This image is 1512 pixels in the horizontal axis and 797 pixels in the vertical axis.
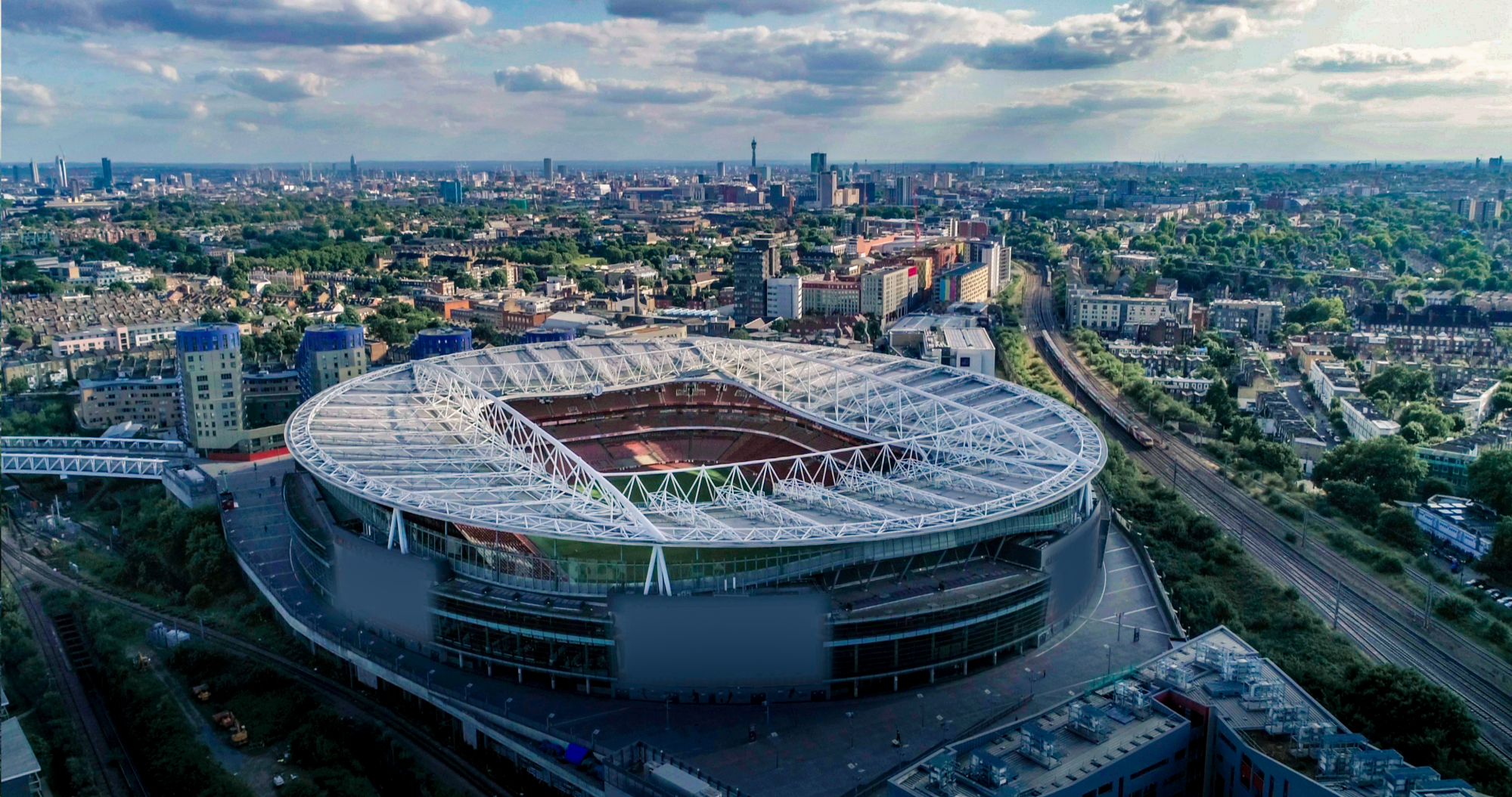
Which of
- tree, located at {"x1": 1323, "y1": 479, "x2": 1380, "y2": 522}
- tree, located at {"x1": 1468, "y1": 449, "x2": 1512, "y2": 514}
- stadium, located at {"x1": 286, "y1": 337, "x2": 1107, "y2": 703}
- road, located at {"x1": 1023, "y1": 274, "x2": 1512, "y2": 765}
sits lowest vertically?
road, located at {"x1": 1023, "y1": 274, "x2": 1512, "y2": 765}

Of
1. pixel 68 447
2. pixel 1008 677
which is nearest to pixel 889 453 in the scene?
pixel 1008 677

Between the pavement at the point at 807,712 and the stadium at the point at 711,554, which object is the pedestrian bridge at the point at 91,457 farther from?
the pavement at the point at 807,712

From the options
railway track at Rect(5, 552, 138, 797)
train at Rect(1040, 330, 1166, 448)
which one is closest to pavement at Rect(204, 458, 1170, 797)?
railway track at Rect(5, 552, 138, 797)

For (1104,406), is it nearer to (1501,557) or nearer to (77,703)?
(1501,557)

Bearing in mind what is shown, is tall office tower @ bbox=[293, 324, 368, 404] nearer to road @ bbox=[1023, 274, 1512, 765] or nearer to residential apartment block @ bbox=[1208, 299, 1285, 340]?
road @ bbox=[1023, 274, 1512, 765]

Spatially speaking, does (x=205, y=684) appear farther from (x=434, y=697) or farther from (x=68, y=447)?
(x=68, y=447)
